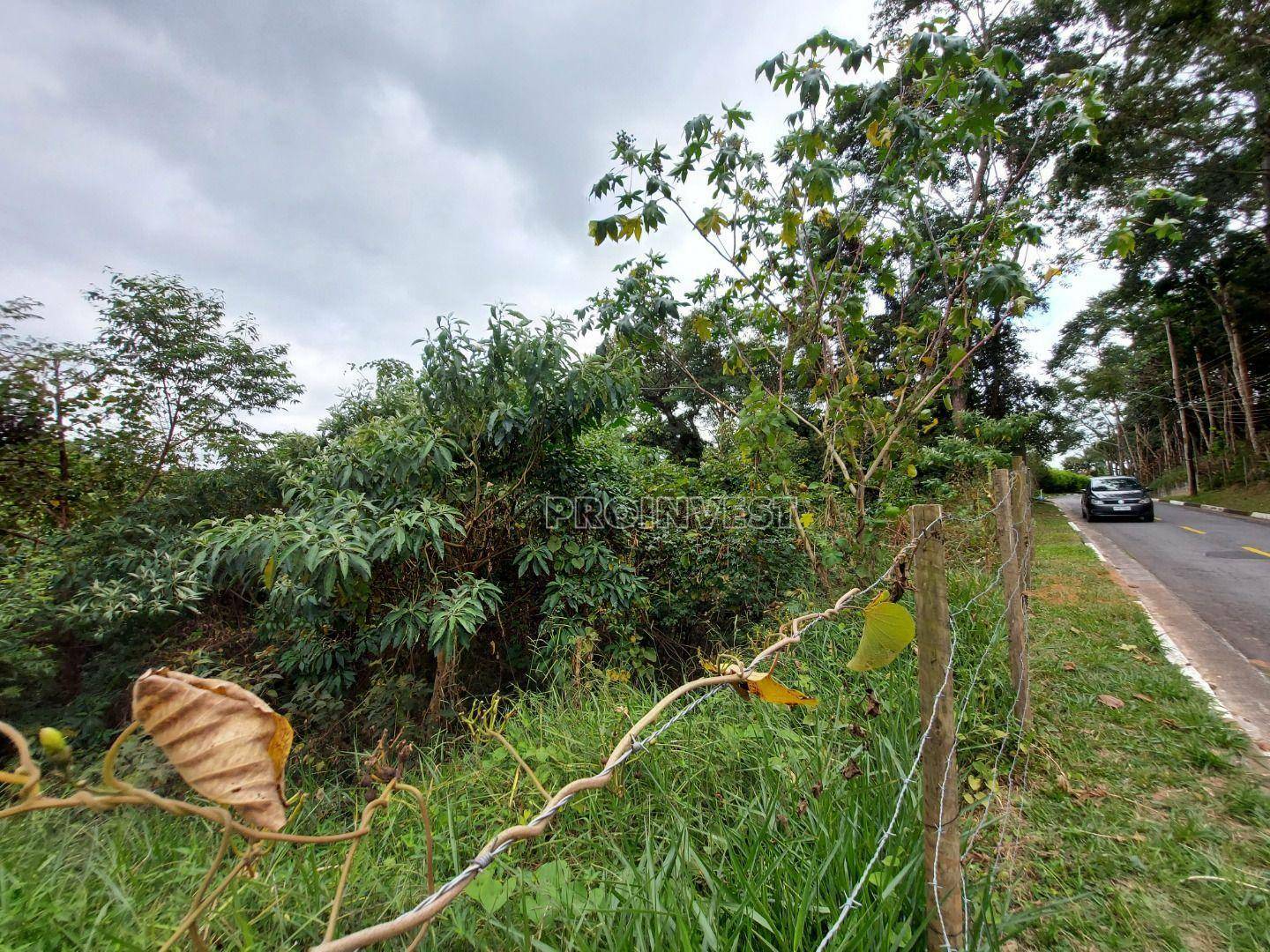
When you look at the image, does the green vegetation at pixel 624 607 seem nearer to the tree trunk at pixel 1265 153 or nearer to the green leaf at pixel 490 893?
the green leaf at pixel 490 893

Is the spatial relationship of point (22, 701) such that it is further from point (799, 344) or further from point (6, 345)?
point (799, 344)

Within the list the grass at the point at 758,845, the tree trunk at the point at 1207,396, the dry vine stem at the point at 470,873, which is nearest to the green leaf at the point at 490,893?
the grass at the point at 758,845

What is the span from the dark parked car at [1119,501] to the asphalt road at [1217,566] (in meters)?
0.44

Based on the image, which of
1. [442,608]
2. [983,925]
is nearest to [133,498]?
[442,608]

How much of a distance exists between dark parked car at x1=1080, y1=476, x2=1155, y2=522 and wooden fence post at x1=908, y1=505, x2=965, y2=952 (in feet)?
53.3

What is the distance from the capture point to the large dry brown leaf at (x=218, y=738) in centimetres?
62

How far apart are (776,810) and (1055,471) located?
44138mm

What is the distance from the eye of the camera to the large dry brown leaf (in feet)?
2.05

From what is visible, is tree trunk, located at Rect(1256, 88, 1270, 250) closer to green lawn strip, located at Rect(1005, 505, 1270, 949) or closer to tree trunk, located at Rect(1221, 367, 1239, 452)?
tree trunk, located at Rect(1221, 367, 1239, 452)

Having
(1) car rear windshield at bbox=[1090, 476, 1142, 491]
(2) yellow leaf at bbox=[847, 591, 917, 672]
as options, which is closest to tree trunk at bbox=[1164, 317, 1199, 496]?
(1) car rear windshield at bbox=[1090, 476, 1142, 491]

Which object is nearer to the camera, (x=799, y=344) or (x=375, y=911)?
(x=375, y=911)

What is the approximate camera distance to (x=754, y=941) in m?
1.47

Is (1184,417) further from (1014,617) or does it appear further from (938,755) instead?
(938,755)

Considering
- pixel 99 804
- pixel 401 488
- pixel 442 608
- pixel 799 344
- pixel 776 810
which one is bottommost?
pixel 776 810
